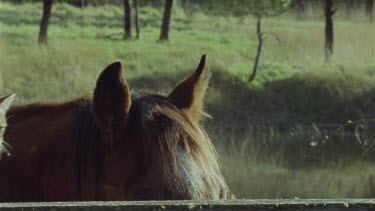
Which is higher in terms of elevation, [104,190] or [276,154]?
[104,190]

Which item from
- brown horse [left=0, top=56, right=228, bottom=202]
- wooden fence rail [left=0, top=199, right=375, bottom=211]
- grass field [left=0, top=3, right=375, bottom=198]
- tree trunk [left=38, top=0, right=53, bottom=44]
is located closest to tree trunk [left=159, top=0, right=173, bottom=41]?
grass field [left=0, top=3, right=375, bottom=198]

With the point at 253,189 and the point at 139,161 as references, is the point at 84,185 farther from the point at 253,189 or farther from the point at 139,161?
the point at 253,189

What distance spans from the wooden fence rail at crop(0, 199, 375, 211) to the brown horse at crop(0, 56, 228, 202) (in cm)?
76

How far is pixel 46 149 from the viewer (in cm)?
325

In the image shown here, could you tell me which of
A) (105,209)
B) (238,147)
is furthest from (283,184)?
(105,209)

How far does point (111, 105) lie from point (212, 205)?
1.07 m

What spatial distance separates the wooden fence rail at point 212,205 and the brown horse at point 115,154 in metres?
0.76

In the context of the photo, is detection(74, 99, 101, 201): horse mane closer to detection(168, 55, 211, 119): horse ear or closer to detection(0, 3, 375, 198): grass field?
detection(168, 55, 211, 119): horse ear

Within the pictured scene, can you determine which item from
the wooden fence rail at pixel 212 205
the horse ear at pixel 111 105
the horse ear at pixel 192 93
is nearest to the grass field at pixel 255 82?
the horse ear at pixel 192 93

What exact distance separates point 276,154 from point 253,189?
263 centimetres

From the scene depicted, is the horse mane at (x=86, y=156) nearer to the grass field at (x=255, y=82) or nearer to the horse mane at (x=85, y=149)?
the horse mane at (x=85, y=149)

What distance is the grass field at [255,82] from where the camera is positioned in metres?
12.3

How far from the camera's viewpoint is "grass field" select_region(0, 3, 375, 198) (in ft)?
40.4

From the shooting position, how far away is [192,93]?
344 centimetres
